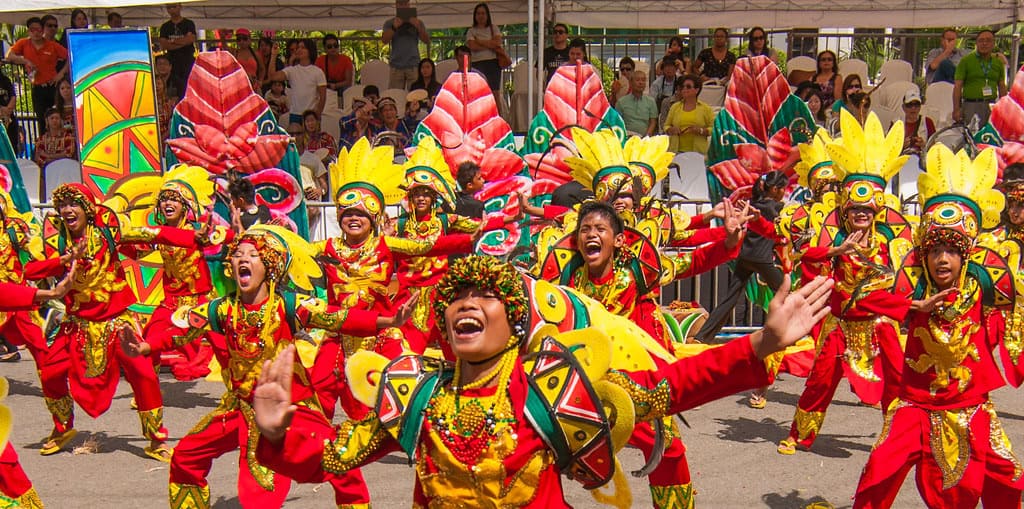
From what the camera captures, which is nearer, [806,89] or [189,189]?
[189,189]

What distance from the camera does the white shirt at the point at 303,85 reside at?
13273 millimetres

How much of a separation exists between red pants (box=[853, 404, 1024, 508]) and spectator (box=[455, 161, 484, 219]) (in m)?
4.86

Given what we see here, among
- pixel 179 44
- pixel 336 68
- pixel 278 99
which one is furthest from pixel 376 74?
pixel 179 44

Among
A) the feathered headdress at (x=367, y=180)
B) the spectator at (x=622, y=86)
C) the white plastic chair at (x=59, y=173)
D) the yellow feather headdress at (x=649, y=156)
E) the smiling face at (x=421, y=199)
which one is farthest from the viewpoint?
the spectator at (x=622, y=86)

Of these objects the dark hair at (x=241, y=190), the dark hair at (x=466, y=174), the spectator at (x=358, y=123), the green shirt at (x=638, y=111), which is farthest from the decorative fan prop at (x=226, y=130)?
the green shirt at (x=638, y=111)

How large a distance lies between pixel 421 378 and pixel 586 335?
530 millimetres

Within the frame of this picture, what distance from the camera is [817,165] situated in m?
8.57

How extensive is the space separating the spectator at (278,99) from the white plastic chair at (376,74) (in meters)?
1.21

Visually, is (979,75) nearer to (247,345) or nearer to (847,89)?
(847,89)

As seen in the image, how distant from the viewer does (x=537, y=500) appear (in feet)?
11.7

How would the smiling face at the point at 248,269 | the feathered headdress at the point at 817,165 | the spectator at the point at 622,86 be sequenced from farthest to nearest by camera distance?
the spectator at the point at 622,86 < the feathered headdress at the point at 817,165 < the smiling face at the point at 248,269

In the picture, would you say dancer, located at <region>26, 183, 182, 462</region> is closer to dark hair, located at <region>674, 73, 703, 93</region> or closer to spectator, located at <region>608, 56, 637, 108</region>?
dark hair, located at <region>674, 73, 703, 93</region>

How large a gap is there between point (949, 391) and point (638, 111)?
8.06 meters

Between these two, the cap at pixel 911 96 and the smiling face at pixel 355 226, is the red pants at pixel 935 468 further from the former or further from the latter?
the cap at pixel 911 96
